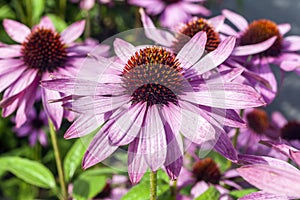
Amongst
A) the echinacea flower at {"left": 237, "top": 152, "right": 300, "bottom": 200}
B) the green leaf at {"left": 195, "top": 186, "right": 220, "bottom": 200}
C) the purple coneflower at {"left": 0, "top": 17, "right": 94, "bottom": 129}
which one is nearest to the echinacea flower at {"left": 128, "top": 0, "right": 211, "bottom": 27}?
the purple coneflower at {"left": 0, "top": 17, "right": 94, "bottom": 129}

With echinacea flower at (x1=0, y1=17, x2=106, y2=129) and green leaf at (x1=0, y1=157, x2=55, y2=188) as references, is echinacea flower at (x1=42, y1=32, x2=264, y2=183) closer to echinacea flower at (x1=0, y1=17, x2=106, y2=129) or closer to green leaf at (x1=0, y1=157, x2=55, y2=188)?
echinacea flower at (x1=0, y1=17, x2=106, y2=129)

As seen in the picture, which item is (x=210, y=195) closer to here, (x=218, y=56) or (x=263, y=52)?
(x=218, y=56)

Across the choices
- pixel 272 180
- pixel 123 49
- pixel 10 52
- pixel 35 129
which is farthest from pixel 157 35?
pixel 35 129

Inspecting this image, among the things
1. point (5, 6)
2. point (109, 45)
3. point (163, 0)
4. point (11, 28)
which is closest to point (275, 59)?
point (109, 45)

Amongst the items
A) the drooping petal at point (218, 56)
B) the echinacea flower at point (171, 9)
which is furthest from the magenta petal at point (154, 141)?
the echinacea flower at point (171, 9)

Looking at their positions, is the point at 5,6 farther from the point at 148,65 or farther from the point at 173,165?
the point at 173,165

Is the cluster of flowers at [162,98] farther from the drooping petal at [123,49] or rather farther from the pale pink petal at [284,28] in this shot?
the pale pink petal at [284,28]
